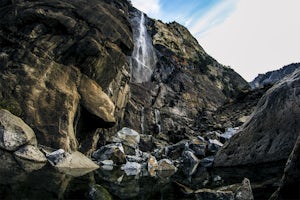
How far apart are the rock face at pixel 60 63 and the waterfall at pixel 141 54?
25.9 m

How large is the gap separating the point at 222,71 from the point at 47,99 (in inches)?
2976

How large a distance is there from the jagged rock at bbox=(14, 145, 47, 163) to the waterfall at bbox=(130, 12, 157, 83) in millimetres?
41917

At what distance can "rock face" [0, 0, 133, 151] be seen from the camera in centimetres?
2673

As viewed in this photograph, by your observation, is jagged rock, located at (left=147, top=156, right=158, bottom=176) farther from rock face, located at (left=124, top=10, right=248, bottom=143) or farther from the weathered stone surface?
rock face, located at (left=124, top=10, right=248, bottom=143)

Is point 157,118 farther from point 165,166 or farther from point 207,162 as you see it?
point 165,166

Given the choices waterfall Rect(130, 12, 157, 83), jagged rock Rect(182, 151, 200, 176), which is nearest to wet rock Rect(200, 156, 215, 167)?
jagged rock Rect(182, 151, 200, 176)

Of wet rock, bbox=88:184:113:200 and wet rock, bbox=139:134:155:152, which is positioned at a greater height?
wet rock, bbox=139:134:155:152

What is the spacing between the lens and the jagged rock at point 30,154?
20578mm

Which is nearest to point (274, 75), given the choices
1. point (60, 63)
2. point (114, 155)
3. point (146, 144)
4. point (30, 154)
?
point (146, 144)

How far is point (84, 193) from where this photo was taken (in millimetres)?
11711

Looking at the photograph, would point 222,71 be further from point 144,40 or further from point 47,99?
point 47,99

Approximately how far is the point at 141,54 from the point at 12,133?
46662mm

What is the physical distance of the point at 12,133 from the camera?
21.2 meters

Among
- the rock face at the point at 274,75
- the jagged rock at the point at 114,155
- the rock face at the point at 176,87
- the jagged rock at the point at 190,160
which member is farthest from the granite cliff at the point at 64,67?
the rock face at the point at 274,75
